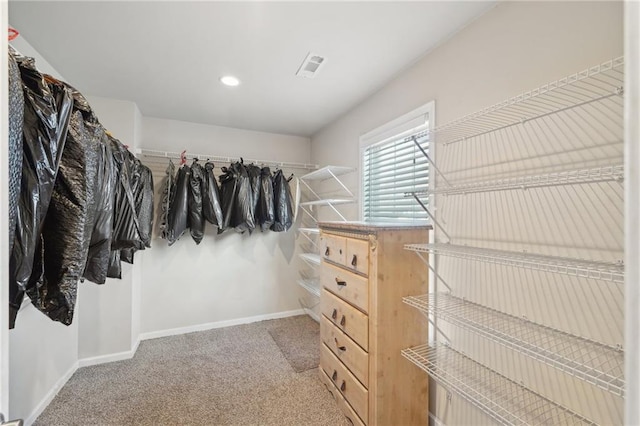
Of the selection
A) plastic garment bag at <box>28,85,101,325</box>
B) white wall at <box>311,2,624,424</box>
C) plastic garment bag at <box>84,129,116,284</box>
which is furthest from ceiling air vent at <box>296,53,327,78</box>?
plastic garment bag at <box>28,85,101,325</box>

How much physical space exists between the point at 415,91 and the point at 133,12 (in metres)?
1.71

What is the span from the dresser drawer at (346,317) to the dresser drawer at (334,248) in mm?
273

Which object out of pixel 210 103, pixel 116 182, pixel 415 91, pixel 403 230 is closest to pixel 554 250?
pixel 403 230

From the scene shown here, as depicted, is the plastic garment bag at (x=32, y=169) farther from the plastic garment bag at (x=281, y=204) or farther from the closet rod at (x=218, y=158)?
the plastic garment bag at (x=281, y=204)

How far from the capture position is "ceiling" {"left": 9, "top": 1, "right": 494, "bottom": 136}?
54.0 inches

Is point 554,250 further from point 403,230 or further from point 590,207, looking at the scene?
point 403,230

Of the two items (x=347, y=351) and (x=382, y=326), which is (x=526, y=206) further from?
(x=347, y=351)

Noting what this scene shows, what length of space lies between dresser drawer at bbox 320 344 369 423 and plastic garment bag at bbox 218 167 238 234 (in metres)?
1.59

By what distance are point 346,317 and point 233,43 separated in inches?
73.6

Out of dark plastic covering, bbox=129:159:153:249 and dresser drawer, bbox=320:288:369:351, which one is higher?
dark plastic covering, bbox=129:159:153:249

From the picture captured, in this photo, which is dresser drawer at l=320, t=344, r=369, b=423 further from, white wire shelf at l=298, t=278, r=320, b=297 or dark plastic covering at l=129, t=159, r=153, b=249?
dark plastic covering at l=129, t=159, r=153, b=249

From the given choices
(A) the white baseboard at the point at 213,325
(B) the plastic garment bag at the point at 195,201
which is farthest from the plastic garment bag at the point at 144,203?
(A) the white baseboard at the point at 213,325

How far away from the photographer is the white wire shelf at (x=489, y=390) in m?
1.10

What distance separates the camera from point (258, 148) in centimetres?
336
